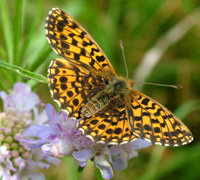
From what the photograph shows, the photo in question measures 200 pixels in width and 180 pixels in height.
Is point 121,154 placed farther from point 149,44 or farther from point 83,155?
point 149,44

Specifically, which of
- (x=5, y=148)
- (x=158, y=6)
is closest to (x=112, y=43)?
(x=158, y=6)

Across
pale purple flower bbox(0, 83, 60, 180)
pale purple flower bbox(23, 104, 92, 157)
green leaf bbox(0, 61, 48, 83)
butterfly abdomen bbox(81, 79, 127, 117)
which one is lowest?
pale purple flower bbox(0, 83, 60, 180)

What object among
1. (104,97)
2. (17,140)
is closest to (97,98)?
(104,97)

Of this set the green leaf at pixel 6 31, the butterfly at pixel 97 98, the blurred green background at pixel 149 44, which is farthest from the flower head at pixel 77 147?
the blurred green background at pixel 149 44

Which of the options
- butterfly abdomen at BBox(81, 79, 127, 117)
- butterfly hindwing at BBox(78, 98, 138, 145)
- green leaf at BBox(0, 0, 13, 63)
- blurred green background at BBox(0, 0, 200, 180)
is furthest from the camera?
blurred green background at BBox(0, 0, 200, 180)

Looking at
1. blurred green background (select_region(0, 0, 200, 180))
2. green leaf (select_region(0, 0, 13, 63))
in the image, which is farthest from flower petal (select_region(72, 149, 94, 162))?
blurred green background (select_region(0, 0, 200, 180))

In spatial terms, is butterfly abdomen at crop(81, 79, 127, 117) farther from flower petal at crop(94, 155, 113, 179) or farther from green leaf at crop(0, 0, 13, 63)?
green leaf at crop(0, 0, 13, 63)

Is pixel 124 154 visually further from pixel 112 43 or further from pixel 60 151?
pixel 112 43
